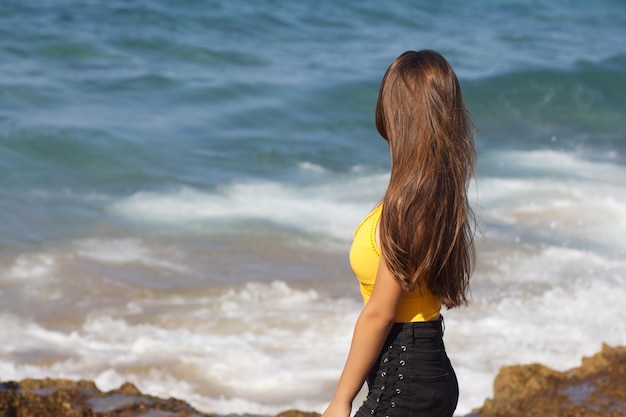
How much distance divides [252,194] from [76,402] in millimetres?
6227

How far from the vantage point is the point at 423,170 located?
2344 millimetres

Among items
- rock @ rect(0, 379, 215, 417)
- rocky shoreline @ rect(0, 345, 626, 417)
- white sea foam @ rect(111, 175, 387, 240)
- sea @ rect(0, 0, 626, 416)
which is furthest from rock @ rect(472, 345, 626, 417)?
white sea foam @ rect(111, 175, 387, 240)

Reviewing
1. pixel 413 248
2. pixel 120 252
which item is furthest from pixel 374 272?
pixel 120 252

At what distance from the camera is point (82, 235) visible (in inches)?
333

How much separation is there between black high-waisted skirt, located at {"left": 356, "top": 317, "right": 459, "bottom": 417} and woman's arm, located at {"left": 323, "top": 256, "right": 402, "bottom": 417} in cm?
5

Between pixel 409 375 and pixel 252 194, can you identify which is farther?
pixel 252 194

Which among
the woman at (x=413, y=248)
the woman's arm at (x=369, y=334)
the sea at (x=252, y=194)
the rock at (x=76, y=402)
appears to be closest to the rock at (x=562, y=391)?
the sea at (x=252, y=194)

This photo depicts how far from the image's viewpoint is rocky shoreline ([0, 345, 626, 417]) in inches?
158

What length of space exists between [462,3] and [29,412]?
24.1 meters

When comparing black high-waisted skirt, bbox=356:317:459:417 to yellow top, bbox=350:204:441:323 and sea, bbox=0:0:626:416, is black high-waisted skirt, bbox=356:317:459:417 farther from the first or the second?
sea, bbox=0:0:626:416

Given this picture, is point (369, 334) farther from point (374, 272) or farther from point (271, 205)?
point (271, 205)

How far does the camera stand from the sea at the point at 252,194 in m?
5.89

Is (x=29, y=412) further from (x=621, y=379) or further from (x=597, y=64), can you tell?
(x=597, y=64)

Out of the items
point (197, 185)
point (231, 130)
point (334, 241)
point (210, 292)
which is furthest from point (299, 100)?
point (210, 292)
